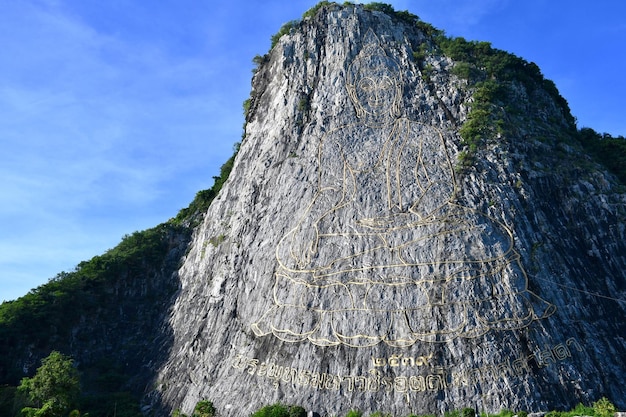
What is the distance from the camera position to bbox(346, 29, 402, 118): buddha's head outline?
28.5 meters

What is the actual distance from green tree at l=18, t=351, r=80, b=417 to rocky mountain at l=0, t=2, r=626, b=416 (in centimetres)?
195

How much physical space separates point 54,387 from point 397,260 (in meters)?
14.3

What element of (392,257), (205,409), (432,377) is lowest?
(205,409)

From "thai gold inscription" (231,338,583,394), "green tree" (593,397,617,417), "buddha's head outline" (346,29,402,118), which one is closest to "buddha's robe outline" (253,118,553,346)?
"thai gold inscription" (231,338,583,394)

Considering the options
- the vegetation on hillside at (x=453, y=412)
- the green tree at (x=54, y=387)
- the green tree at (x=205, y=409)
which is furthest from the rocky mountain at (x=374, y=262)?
the green tree at (x=54, y=387)

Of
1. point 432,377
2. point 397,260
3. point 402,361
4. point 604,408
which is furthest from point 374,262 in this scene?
point 604,408

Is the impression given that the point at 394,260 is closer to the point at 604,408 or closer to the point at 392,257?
the point at 392,257

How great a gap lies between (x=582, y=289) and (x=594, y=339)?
2.26 metres

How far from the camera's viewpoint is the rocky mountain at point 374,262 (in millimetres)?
19516

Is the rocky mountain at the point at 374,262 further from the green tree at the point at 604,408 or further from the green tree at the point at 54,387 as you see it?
the green tree at the point at 54,387

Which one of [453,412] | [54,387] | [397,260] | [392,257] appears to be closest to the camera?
[453,412]

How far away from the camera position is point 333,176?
2600 cm

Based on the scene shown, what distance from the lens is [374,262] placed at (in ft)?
73.6

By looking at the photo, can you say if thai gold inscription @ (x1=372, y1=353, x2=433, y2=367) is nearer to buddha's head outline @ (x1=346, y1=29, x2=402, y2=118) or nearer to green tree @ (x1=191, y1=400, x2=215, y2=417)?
green tree @ (x1=191, y1=400, x2=215, y2=417)
